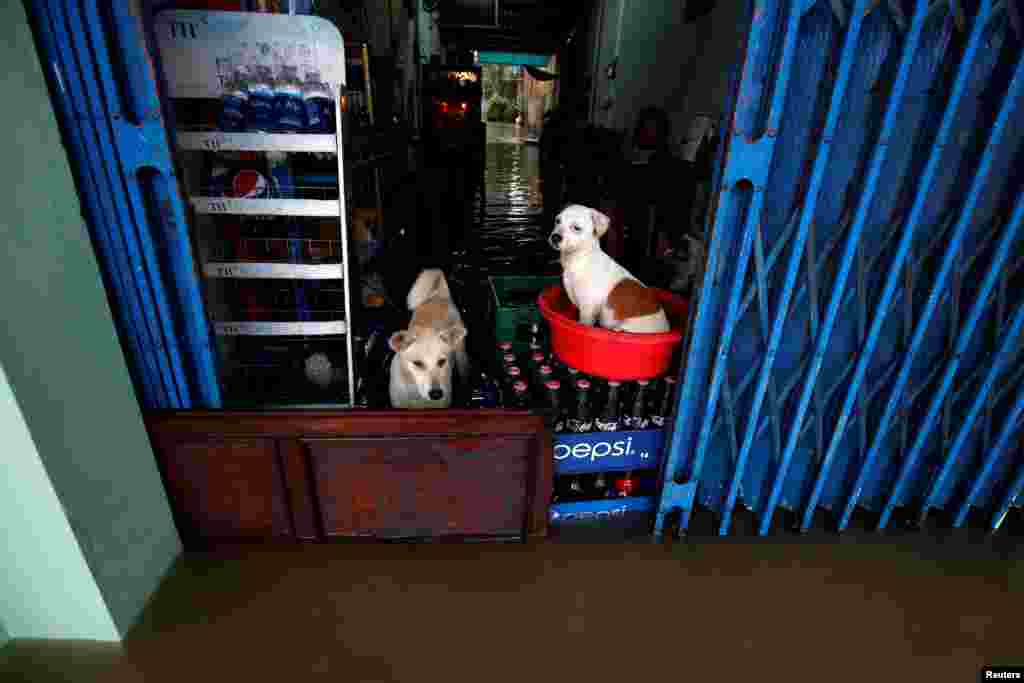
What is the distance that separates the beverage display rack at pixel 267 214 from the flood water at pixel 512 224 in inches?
66.5

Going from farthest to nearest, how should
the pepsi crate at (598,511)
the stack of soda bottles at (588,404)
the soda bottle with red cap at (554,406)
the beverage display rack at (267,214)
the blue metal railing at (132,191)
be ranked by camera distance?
the pepsi crate at (598,511)
the stack of soda bottles at (588,404)
the soda bottle with red cap at (554,406)
the beverage display rack at (267,214)
the blue metal railing at (132,191)

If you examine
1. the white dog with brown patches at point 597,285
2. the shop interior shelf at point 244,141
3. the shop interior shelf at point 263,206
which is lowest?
the white dog with brown patches at point 597,285

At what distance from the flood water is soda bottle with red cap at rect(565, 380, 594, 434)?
146cm

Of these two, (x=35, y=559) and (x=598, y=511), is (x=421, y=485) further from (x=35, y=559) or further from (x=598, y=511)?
(x=35, y=559)

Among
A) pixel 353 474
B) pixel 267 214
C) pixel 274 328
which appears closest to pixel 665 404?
pixel 353 474

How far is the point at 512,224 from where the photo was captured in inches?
278

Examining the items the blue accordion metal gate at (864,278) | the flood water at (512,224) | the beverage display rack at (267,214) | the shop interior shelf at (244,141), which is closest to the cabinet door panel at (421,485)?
the beverage display rack at (267,214)

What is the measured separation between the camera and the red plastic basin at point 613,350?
196cm

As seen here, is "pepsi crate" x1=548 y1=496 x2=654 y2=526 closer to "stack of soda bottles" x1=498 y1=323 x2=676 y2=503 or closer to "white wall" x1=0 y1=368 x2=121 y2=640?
"stack of soda bottles" x1=498 y1=323 x2=676 y2=503

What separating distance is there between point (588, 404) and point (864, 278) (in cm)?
118

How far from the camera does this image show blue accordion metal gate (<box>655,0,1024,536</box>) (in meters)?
1.53

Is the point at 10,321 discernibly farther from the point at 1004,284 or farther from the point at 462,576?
the point at 1004,284

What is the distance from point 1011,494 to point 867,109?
6.45ft

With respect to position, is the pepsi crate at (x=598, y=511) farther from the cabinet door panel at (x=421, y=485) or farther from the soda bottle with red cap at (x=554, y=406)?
the soda bottle with red cap at (x=554, y=406)
